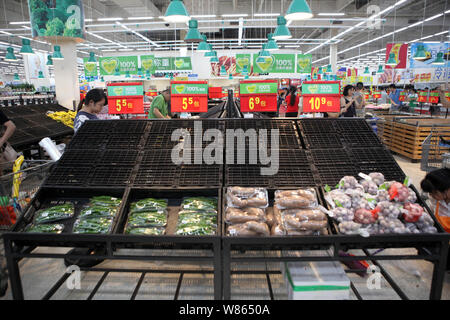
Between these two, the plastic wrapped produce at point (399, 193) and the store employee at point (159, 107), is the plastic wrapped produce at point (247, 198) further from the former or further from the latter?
the store employee at point (159, 107)

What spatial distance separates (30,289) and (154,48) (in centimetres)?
2776

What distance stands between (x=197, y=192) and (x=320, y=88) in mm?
2900

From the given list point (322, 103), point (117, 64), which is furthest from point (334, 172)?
point (117, 64)

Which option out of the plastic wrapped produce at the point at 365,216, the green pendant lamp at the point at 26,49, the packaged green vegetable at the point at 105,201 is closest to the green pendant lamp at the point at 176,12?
the packaged green vegetable at the point at 105,201

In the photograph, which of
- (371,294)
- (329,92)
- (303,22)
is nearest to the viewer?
(371,294)

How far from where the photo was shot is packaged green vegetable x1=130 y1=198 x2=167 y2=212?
97.1 inches

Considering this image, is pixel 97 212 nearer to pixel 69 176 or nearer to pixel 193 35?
pixel 69 176

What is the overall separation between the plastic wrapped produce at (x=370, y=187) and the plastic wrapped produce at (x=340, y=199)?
0.78 ft

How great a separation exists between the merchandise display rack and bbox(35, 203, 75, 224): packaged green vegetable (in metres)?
0.09

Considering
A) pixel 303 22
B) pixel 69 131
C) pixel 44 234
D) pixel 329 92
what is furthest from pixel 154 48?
pixel 44 234

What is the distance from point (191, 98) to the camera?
4781mm

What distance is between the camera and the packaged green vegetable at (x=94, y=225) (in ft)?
7.46
